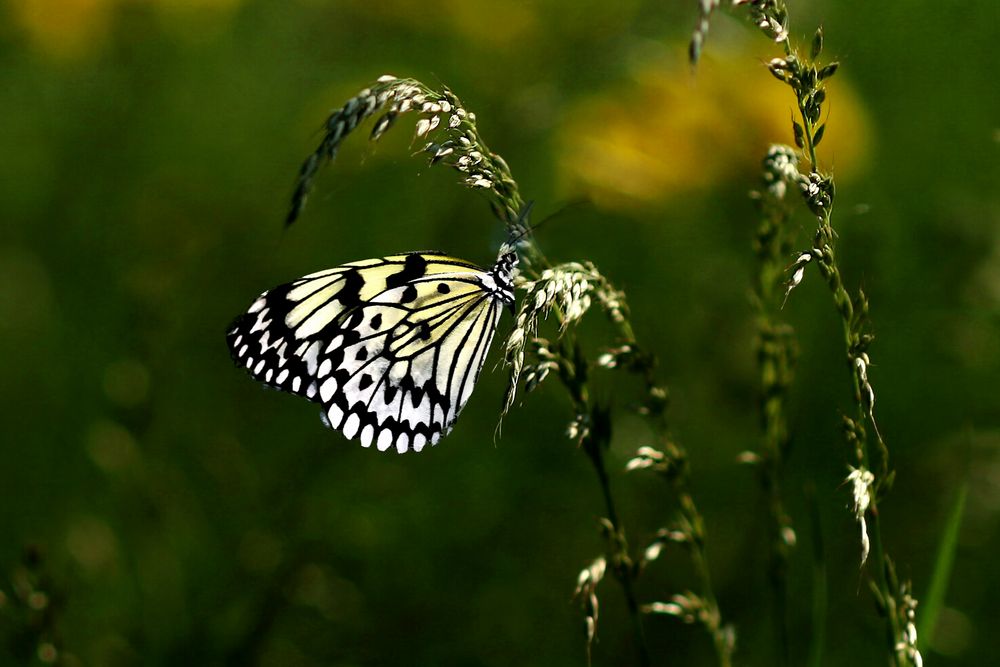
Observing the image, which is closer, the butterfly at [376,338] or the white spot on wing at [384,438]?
the white spot on wing at [384,438]

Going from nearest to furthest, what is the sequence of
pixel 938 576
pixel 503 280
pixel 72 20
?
pixel 938 576 → pixel 503 280 → pixel 72 20

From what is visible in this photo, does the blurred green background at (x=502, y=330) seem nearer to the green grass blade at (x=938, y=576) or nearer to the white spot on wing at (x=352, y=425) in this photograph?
the green grass blade at (x=938, y=576)

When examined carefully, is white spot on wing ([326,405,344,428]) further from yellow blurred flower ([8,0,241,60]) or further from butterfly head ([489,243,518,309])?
yellow blurred flower ([8,0,241,60])

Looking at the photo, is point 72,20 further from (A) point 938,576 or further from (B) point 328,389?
(A) point 938,576

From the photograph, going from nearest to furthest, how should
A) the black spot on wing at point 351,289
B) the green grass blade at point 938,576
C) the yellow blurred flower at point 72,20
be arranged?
the green grass blade at point 938,576, the black spot on wing at point 351,289, the yellow blurred flower at point 72,20

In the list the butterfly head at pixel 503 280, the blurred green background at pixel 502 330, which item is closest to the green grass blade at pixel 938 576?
the blurred green background at pixel 502 330

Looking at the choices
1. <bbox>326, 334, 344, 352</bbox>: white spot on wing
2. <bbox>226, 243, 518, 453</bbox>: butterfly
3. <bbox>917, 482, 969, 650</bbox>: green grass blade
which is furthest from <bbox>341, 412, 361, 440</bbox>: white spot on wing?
<bbox>917, 482, 969, 650</bbox>: green grass blade

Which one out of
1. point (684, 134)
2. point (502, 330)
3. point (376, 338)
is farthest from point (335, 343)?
point (684, 134)
